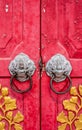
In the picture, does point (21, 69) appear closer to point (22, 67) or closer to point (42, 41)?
point (22, 67)

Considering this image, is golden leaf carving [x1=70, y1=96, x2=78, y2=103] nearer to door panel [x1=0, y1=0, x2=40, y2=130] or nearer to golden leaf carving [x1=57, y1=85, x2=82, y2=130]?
golden leaf carving [x1=57, y1=85, x2=82, y2=130]

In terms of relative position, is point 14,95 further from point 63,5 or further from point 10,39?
point 63,5

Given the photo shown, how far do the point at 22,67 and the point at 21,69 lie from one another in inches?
0.4

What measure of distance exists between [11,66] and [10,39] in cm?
14

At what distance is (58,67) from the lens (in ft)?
5.37

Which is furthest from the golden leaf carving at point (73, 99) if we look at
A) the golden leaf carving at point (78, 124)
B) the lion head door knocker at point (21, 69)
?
the lion head door knocker at point (21, 69)

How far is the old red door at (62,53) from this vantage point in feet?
5.45

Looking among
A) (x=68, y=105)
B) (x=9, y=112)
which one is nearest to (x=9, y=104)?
(x=9, y=112)

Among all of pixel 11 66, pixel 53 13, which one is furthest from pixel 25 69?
pixel 53 13

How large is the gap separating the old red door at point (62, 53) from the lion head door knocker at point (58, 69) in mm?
23

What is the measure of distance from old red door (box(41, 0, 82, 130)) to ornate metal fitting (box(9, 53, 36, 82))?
2.9 inches

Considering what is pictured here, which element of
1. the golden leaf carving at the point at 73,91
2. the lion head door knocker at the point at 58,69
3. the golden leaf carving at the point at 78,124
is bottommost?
the golden leaf carving at the point at 78,124

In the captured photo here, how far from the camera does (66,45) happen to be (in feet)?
5.52

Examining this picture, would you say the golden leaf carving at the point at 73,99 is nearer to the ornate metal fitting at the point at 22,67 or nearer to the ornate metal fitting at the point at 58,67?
the ornate metal fitting at the point at 58,67
